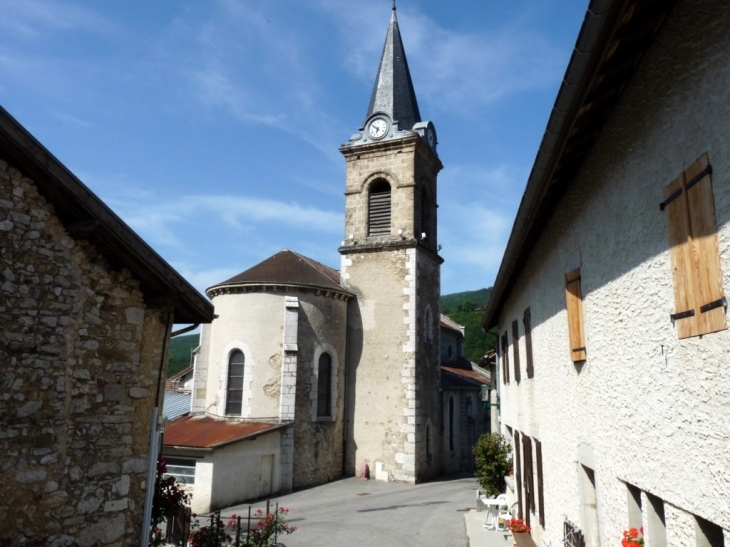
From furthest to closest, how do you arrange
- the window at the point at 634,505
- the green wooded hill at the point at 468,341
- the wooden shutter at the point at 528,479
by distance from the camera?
1. the green wooded hill at the point at 468,341
2. the wooden shutter at the point at 528,479
3. the window at the point at 634,505

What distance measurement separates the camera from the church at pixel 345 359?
17875 mm

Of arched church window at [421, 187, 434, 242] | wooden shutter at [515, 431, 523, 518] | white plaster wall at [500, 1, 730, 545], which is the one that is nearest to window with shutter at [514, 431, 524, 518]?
wooden shutter at [515, 431, 523, 518]

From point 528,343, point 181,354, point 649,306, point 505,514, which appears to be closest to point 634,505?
point 649,306

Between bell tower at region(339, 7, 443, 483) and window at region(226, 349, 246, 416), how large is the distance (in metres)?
4.02

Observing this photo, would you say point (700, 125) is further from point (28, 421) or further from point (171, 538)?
point (171, 538)

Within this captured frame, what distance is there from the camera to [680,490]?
3.47 meters

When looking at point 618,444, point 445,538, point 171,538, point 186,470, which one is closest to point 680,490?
point 618,444

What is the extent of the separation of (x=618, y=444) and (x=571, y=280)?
1.92 meters

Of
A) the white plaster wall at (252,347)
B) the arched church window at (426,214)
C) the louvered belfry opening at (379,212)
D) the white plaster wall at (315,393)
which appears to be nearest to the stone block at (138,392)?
the white plaster wall at (252,347)

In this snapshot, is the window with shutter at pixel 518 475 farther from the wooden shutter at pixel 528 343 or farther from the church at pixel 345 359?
the church at pixel 345 359

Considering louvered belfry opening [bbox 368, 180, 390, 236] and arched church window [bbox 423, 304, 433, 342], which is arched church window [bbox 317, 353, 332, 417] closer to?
arched church window [bbox 423, 304, 433, 342]

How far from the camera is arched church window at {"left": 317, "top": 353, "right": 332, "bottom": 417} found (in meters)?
19.8

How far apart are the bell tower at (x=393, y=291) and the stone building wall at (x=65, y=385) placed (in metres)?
14.1

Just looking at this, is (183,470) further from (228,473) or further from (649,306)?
(649,306)
